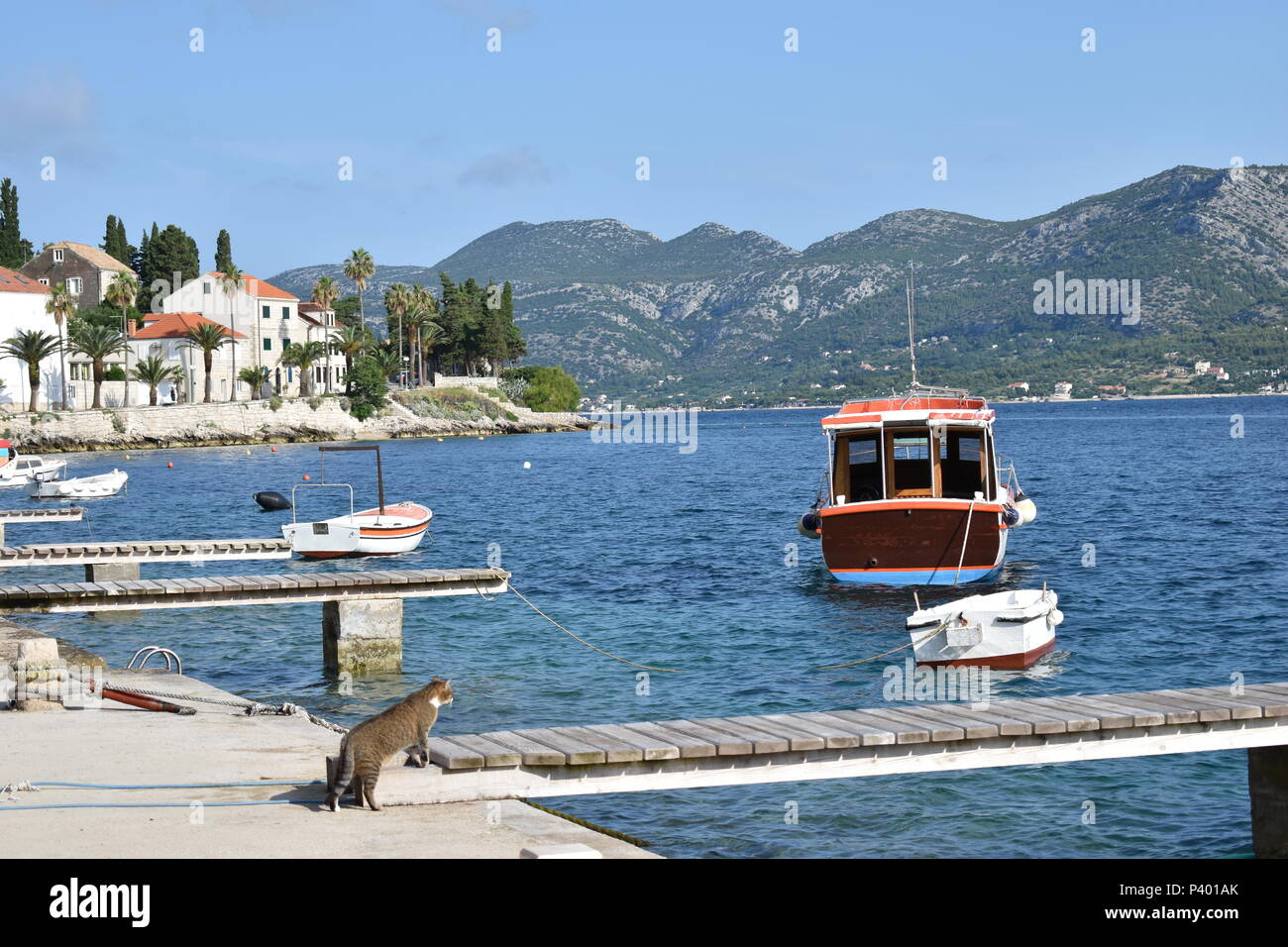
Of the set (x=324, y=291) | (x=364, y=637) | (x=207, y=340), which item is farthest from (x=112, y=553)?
(x=324, y=291)

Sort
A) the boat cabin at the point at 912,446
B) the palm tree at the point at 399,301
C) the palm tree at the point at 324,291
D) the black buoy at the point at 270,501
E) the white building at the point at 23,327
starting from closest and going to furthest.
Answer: the boat cabin at the point at 912,446 < the black buoy at the point at 270,501 < the white building at the point at 23,327 < the palm tree at the point at 324,291 < the palm tree at the point at 399,301

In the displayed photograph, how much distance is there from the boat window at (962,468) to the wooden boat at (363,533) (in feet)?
52.3

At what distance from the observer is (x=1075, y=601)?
95.4 ft

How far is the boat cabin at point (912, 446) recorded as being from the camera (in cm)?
2953

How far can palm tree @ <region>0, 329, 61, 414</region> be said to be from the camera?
10400 centimetres

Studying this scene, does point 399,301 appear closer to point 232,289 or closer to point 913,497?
point 232,289

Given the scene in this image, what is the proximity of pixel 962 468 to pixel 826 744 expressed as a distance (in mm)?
21796

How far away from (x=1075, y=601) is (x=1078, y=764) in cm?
1441

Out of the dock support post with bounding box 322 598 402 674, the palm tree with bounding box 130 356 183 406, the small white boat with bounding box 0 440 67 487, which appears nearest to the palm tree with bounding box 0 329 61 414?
the palm tree with bounding box 130 356 183 406

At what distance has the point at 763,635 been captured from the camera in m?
25.3

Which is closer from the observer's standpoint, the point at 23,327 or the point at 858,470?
the point at 858,470

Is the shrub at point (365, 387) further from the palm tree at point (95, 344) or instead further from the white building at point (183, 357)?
the palm tree at point (95, 344)

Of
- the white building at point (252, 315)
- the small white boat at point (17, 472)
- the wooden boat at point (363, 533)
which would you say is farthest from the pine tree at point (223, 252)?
the wooden boat at point (363, 533)

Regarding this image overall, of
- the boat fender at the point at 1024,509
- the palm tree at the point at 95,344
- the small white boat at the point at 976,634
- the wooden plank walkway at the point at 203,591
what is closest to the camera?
the wooden plank walkway at the point at 203,591
